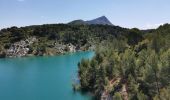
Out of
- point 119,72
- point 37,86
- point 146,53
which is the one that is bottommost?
point 37,86

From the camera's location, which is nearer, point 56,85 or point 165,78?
point 165,78

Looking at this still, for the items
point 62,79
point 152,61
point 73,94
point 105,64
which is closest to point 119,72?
point 105,64

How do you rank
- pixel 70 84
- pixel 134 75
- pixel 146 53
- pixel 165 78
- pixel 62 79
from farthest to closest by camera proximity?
pixel 62 79 → pixel 70 84 → pixel 146 53 → pixel 134 75 → pixel 165 78

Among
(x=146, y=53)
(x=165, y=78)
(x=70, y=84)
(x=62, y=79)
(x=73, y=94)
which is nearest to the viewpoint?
(x=165, y=78)

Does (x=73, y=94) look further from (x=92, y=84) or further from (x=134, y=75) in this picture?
(x=134, y=75)

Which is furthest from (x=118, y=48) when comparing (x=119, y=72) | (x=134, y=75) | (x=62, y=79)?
(x=134, y=75)

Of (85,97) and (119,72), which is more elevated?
(119,72)
